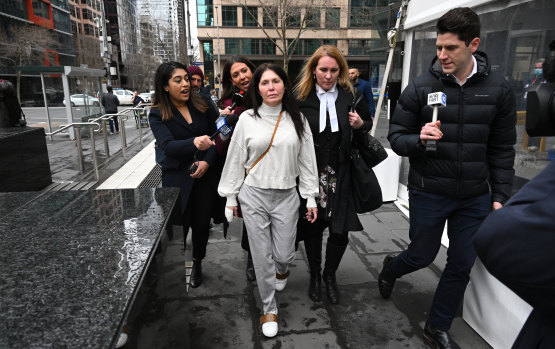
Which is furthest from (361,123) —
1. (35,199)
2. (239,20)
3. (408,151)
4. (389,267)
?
(239,20)

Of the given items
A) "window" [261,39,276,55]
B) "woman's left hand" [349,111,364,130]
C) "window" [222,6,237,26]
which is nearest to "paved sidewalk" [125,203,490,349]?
"woman's left hand" [349,111,364,130]

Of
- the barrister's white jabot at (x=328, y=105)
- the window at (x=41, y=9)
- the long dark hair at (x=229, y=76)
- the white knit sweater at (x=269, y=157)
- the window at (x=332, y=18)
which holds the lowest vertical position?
the white knit sweater at (x=269, y=157)

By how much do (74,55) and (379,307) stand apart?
65016 millimetres

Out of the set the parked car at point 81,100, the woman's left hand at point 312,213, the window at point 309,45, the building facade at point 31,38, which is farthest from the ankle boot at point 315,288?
the window at point 309,45

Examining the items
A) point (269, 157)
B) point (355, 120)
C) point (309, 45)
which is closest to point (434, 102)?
point (355, 120)

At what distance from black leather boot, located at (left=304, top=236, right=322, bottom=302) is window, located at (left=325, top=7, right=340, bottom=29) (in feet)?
118

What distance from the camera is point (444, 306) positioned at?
2447mm

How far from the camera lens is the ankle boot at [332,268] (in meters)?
3.03

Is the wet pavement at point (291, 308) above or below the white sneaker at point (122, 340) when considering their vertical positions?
below

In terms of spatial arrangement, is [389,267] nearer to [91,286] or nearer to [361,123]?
[361,123]

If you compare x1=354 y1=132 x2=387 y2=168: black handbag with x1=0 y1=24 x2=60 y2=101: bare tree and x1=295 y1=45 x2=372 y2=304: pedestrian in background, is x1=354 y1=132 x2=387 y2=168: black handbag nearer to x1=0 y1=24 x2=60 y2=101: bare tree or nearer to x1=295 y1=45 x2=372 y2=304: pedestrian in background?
x1=295 y1=45 x2=372 y2=304: pedestrian in background

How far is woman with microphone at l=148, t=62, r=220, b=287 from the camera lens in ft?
9.77

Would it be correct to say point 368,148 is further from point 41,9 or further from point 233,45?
point 41,9

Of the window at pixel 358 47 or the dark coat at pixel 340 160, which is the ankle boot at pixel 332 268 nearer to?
the dark coat at pixel 340 160
